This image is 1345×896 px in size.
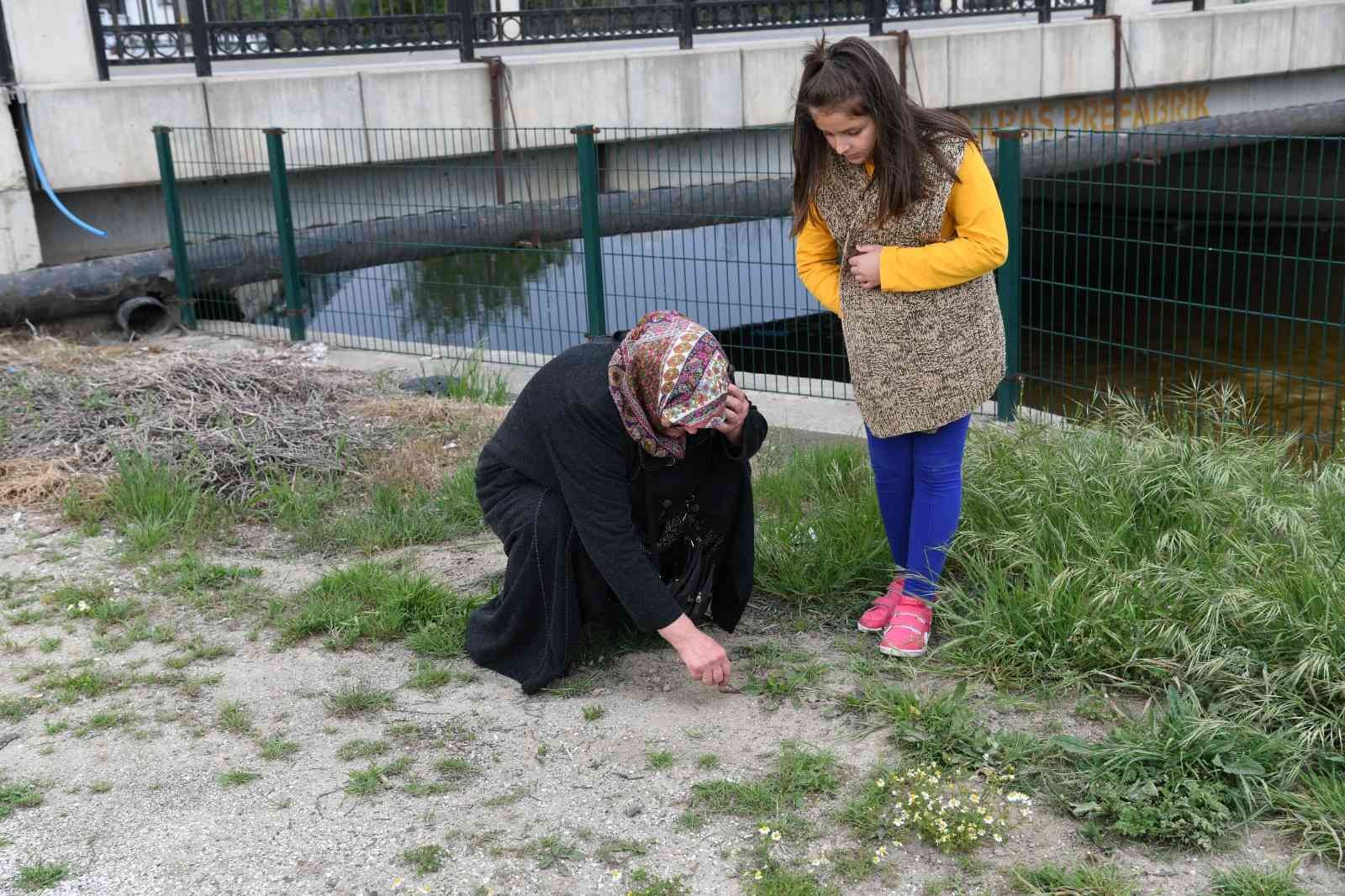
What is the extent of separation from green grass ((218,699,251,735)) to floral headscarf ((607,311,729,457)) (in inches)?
54.5

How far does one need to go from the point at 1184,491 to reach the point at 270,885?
2944mm

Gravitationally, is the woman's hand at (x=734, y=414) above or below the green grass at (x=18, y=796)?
above

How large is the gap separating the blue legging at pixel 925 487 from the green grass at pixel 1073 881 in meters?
1.14

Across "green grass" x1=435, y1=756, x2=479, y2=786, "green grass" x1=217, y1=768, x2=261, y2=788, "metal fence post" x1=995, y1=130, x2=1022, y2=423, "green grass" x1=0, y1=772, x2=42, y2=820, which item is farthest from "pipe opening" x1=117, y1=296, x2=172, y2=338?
"green grass" x1=435, y1=756, x2=479, y2=786

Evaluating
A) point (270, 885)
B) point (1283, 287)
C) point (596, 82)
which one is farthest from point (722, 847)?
point (1283, 287)

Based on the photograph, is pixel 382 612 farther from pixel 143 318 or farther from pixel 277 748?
pixel 143 318

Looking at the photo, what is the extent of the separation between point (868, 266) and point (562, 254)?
432 cm

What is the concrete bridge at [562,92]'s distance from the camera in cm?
877

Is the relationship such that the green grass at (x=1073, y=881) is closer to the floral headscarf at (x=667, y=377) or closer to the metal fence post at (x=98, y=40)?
the floral headscarf at (x=667, y=377)

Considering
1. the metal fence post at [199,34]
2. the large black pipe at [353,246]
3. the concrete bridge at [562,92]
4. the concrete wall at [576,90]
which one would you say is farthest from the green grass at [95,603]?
the metal fence post at [199,34]

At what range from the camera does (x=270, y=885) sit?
2910 mm

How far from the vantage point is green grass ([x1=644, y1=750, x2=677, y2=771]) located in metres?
3.34

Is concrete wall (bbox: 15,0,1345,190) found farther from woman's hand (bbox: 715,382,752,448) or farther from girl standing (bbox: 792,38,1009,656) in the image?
woman's hand (bbox: 715,382,752,448)

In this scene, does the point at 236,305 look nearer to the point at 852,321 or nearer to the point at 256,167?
the point at 256,167
